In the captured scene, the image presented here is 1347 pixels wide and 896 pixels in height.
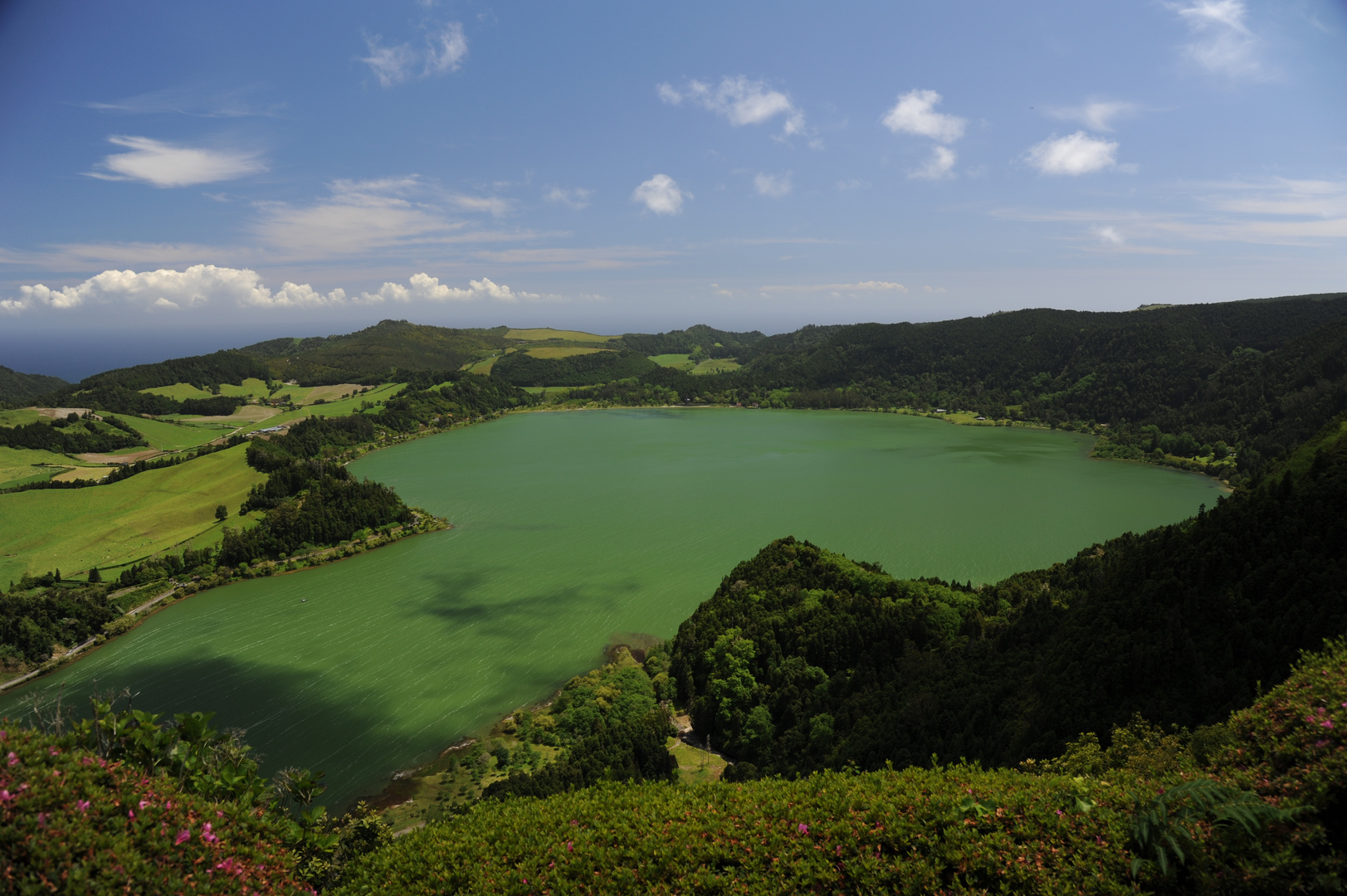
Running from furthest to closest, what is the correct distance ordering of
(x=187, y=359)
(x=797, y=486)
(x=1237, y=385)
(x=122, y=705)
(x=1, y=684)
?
(x=187, y=359), (x=1237, y=385), (x=797, y=486), (x=1, y=684), (x=122, y=705)

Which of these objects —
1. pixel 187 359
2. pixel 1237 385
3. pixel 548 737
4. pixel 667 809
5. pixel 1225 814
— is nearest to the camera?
pixel 1225 814

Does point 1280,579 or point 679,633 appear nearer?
point 1280,579

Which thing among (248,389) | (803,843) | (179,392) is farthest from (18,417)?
(803,843)

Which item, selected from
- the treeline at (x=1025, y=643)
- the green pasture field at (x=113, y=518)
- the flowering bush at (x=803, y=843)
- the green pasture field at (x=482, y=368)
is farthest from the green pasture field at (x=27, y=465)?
the green pasture field at (x=482, y=368)

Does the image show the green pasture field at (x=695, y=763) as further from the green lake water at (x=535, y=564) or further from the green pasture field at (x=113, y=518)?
the green pasture field at (x=113, y=518)

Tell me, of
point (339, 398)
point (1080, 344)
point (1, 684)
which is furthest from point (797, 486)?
point (339, 398)

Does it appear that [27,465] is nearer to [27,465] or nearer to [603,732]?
[27,465]

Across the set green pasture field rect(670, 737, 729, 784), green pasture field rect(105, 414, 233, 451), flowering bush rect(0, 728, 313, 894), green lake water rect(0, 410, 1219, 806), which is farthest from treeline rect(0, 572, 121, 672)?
green pasture field rect(105, 414, 233, 451)

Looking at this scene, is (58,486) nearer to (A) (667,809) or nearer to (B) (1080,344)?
(A) (667,809)
